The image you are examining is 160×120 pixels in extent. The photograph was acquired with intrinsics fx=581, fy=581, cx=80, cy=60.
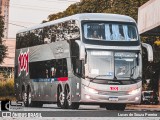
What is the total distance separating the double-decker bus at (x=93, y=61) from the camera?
23.2 metres

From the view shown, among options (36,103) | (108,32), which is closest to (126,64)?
(108,32)

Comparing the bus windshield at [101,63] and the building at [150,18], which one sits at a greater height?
the building at [150,18]

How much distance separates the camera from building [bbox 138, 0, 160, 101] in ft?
118

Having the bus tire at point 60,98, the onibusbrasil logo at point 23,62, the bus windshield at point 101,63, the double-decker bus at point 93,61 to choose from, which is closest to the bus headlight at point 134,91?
the double-decker bus at point 93,61

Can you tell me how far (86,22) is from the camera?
79.2 ft

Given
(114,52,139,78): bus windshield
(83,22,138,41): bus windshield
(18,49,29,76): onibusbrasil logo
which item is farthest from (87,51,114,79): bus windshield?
(18,49,29,76): onibusbrasil logo

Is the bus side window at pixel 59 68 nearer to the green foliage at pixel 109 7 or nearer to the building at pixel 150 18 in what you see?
the building at pixel 150 18

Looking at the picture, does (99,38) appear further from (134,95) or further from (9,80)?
(9,80)

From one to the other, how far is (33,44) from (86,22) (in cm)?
496

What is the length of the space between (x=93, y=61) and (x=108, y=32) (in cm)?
141

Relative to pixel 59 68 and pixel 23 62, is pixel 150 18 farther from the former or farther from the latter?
pixel 59 68

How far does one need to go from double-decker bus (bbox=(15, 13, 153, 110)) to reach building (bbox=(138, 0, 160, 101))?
36.1 feet

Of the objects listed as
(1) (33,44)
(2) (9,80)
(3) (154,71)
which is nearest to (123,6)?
(3) (154,71)

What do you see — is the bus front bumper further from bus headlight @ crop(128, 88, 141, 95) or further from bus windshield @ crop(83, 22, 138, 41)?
bus windshield @ crop(83, 22, 138, 41)
